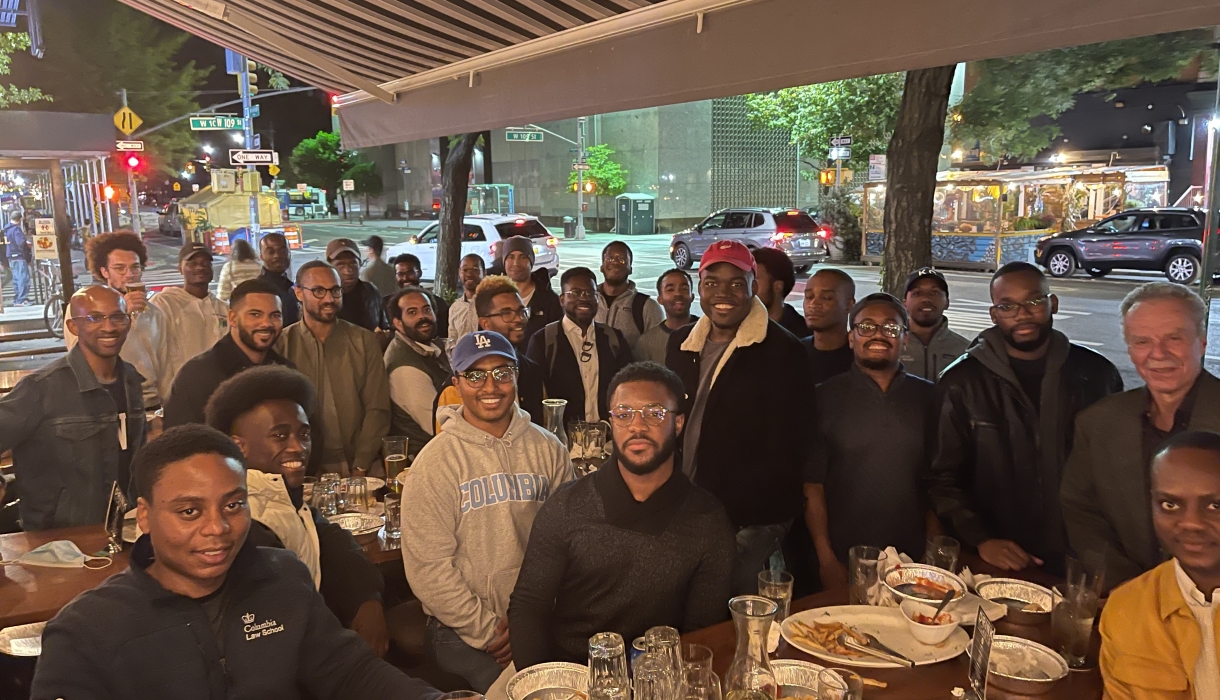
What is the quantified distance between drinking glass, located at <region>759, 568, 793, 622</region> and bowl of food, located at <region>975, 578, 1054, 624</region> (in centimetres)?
76

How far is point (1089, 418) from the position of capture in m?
2.97

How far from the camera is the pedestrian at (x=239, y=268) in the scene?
8703 mm

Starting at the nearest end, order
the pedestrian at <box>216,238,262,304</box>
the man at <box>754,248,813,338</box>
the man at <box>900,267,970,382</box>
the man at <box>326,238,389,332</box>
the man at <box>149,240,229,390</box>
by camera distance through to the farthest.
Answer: the man at <box>900,267,970,382</box>, the man at <box>754,248,813,338</box>, the man at <box>149,240,229,390</box>, the man at <box>326,238,389,332</box>, the pedestrian at <box>216,238,262,304</box>

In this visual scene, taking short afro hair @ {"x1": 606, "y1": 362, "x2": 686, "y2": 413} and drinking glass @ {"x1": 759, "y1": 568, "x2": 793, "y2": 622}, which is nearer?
drinking glass @ {"x1": 759, "y1": 568, "x2": 793, "y2": 622}

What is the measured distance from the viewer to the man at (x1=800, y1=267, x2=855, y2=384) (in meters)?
4.72

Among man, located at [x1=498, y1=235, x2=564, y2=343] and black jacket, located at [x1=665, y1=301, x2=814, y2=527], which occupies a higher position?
man, located at [x1=498, y1=235, x2=564, y2=343]

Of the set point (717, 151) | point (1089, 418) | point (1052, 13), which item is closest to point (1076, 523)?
point (1089, 418)

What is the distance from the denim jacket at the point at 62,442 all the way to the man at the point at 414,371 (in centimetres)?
142

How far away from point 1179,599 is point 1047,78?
19.5 meters

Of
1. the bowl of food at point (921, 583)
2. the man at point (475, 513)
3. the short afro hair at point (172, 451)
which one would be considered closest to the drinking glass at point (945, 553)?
the bowl of food at point (921, 583)

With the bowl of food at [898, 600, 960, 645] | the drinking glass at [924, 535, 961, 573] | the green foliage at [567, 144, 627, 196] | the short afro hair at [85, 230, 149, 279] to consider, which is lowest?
the bowl of food at [898, 600, 960, 645]

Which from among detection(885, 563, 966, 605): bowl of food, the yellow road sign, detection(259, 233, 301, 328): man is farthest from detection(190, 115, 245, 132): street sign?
detection(885, 563, 966, 605): bowl of food

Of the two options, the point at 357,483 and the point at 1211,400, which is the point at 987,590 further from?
the point at 357,483

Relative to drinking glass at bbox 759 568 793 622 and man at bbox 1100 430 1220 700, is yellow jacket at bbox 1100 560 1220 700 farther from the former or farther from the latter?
drinking glass at bbox 759 568 793 622
